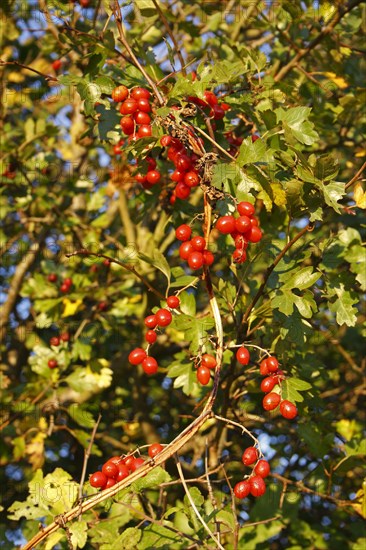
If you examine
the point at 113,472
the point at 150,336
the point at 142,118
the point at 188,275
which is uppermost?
the point at 142,118

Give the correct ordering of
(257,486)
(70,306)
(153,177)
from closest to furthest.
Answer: (257,486) → (153,177) → (70,306)

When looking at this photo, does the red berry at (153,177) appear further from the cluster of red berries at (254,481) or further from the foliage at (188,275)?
the cluster of red berries at (254,481)

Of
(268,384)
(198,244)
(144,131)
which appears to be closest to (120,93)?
(144,131)

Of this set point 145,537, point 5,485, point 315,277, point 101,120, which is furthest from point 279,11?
point 5,485

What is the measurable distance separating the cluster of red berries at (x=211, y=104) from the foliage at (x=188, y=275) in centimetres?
5

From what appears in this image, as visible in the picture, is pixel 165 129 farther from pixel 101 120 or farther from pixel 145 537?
pixel 145 537

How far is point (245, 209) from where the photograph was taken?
2.21 metres

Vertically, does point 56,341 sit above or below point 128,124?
below

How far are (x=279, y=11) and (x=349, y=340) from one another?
98.8 inches

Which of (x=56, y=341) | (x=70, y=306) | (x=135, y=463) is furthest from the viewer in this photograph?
(x=70, y=306)

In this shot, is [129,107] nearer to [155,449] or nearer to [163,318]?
[163,318]

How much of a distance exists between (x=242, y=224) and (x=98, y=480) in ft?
3.18

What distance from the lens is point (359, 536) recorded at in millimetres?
3623

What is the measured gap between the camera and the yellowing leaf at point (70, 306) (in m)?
4.17
